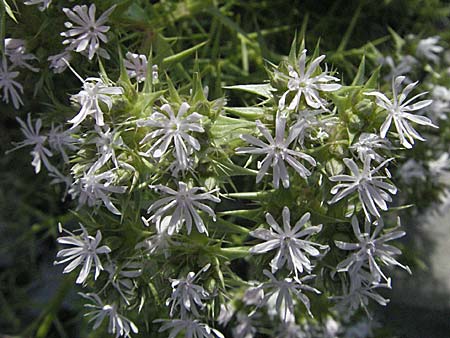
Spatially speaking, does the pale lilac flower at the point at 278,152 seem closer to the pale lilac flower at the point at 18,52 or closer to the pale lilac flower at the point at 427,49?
the pale lilac flower at the point at 18,52

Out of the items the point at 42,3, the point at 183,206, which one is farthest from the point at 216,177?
the point at 42,3

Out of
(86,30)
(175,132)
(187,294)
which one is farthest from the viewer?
(86,30)

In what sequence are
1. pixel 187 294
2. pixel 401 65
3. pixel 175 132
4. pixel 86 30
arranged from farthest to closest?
pixel 401 65, pixel 86 30, pixel 187 294, pixel 175 132

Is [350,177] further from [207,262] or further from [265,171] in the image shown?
[207,262]

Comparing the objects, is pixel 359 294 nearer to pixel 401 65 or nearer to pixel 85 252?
pixel 85 252

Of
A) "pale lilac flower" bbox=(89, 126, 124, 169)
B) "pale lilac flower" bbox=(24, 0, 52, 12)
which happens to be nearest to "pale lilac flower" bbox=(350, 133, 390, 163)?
"pale lilac flower" bbox=(89, 126, 124, 169)

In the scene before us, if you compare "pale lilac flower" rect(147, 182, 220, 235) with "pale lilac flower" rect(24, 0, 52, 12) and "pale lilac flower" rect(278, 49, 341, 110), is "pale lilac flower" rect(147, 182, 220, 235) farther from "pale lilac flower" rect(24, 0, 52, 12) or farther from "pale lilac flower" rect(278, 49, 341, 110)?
"pale lilac flower" rect(24, 0, 52, 12)
